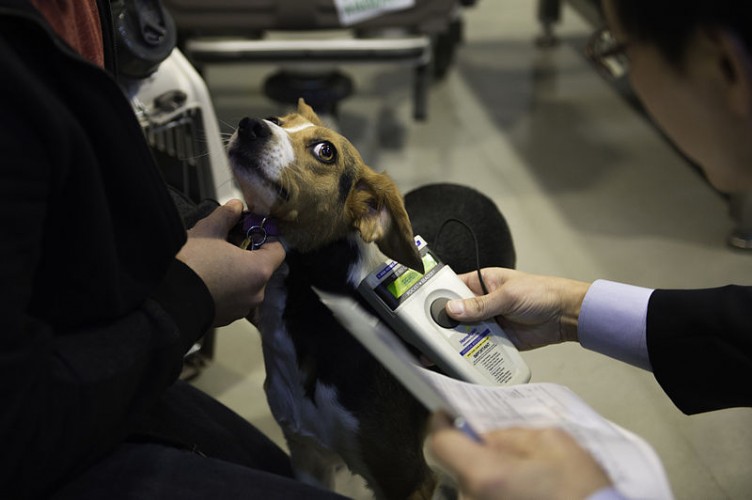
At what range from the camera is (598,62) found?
105 centimetres

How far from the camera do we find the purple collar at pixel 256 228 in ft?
3.70

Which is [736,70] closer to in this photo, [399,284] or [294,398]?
[399,284]

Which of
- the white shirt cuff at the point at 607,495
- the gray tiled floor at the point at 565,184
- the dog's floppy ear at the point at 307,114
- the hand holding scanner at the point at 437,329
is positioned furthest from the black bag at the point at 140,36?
the white shirt cuff at the point at 607,495

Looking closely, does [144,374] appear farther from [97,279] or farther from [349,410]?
[349,410]

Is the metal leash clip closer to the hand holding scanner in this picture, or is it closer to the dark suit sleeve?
the hand holding scanner

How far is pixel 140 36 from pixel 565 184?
155 centimetres

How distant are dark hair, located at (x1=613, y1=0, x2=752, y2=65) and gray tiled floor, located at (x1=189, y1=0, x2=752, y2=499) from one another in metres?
0.87

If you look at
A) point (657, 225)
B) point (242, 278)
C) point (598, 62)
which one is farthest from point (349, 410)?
point (657, 225)

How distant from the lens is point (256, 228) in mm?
1134

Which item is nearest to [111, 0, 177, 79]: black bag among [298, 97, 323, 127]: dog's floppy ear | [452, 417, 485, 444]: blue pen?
[298, 97, 323, 127]: dog's floppy ear

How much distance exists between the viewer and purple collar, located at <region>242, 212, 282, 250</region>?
3.70 ft

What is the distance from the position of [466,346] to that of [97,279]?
59 centimetres

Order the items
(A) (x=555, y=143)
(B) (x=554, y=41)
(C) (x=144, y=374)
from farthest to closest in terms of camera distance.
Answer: (B) (x=554, y=41), (A) (x=555, y=143), (C) (x=144, y=374)

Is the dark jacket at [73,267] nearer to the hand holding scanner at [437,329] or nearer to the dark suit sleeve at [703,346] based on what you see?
the hand holding scanner at [437,329]
